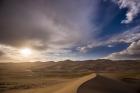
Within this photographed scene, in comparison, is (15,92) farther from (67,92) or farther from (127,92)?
(127,92)

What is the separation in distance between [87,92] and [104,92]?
2.43 m

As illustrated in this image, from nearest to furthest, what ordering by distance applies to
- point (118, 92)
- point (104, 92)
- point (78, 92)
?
point (78, 92), point (104, 92), point (118, 92)

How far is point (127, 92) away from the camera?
20484mm

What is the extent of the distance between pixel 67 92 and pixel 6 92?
13.1 meters

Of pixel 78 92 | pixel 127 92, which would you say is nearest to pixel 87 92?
pixel 78 92

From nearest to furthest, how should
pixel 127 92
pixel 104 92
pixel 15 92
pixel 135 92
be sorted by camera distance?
1. pixel 104 92
2. pixel 127 92
3. pixel 135 92
4. pixel 15 92

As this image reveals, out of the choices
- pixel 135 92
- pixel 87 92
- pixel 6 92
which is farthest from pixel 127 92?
pixel 6 92

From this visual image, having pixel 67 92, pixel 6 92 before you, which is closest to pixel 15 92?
pixel 6 92

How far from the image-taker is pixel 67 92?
14.7 meters

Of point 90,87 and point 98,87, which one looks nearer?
point 90,87

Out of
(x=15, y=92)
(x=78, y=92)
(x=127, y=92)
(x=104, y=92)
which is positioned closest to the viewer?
(x=78, y=92)

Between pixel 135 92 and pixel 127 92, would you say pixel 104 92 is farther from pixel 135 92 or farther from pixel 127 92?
pixel 135 92

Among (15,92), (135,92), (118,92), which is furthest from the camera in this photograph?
(15,92)

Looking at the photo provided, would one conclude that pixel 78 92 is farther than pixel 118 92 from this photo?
No
